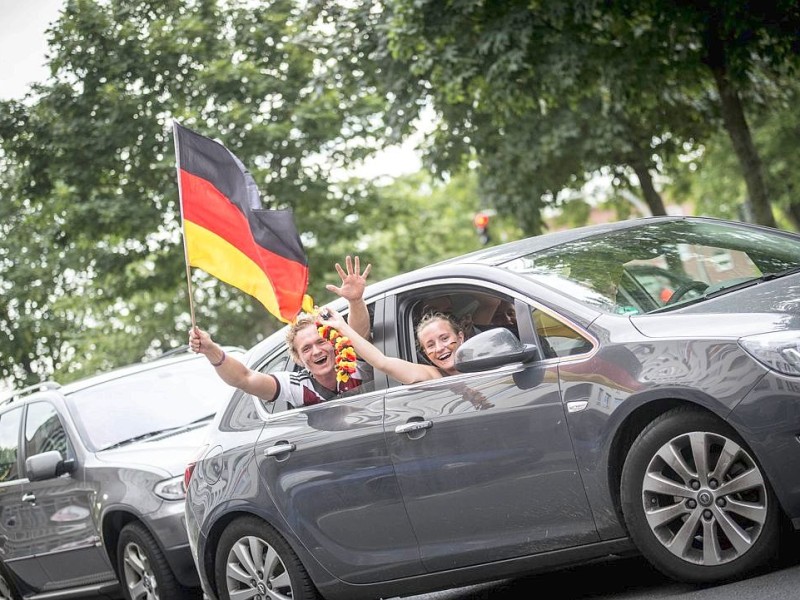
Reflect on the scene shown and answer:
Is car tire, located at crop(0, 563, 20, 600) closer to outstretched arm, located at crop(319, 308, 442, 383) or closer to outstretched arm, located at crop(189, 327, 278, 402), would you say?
outstretched arm, located at crop(189, 327, 278, 402)

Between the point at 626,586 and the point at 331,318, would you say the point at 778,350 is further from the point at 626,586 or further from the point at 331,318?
the point at 331,318

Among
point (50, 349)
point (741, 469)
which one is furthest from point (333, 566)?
point (50, 349)

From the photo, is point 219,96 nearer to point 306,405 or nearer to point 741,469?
point 306,405

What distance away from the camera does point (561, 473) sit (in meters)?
6.09

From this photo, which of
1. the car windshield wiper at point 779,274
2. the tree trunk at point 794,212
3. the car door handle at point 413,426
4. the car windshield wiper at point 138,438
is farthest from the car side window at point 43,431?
the tree trunk at point 794,212

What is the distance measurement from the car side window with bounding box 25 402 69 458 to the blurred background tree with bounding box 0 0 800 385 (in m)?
7.31

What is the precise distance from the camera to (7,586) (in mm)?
11664

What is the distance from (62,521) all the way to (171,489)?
157 cm

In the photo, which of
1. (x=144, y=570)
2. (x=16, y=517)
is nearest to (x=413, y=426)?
(x=144, y=570)

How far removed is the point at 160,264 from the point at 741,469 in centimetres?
2200

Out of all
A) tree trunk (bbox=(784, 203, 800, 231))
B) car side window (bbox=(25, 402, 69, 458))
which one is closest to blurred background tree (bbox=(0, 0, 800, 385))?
tree trunk (bbox=(784, 203, 800, 231))

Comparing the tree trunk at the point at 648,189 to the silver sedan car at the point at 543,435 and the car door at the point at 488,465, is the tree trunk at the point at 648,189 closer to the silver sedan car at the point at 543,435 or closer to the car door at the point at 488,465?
the silver sedan car at the point at 543,435

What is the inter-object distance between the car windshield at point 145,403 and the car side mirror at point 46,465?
0.24m

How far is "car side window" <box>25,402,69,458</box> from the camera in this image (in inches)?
423
